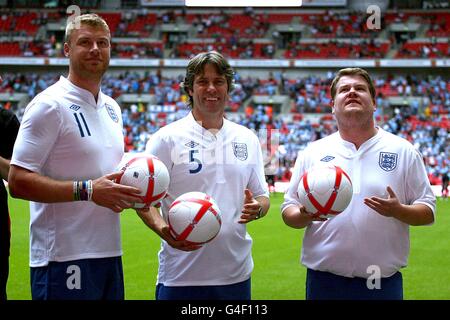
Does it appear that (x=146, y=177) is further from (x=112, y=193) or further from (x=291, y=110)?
(x=291, y=110)

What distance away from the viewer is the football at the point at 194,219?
3.71 metres

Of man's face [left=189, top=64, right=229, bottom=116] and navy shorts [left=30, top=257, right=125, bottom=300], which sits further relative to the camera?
man's face [left=189, top=64, right=229, bottom=116]

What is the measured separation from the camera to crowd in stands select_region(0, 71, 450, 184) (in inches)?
1308

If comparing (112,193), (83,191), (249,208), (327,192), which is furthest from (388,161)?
(83,191)

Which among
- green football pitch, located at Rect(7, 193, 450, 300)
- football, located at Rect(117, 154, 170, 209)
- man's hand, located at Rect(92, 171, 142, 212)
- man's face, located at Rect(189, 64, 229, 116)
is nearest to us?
man's hand, located at Rect(92, 171, 142, 212)

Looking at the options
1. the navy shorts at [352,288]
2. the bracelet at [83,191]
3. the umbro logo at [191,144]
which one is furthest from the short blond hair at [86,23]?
the navy shorts at [352,288]

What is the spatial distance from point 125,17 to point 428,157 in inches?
1084

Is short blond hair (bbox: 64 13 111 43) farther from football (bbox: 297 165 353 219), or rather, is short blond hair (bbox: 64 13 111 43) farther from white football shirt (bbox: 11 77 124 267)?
football (bbox: 297 165 353 219)

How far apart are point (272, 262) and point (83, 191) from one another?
814 cm

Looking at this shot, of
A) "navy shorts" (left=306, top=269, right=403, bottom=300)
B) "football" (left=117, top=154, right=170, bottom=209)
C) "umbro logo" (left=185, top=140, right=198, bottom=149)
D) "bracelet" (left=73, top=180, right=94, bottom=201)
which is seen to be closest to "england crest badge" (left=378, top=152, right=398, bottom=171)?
"navy shorts" (left=306, top=269, right=403, bottom=300)

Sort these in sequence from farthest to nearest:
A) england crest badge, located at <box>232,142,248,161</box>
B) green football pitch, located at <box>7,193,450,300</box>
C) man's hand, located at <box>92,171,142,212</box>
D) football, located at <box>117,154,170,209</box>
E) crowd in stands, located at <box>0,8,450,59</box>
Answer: crowd in stands, located at <box>0,8,450,59</box> → green football pitch, located at <box>7,193,450,300</box> → england crest badge, located at <box>232,142,248,161</box> → football, located at <box>117,154,170,209</box> → man's hand, located at <box>92,171,142,212</box>

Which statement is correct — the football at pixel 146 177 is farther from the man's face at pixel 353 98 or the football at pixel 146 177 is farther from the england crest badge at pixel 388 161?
the england crest badge at pixel 388 161

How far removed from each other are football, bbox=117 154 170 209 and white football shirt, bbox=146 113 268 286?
0.98ft
